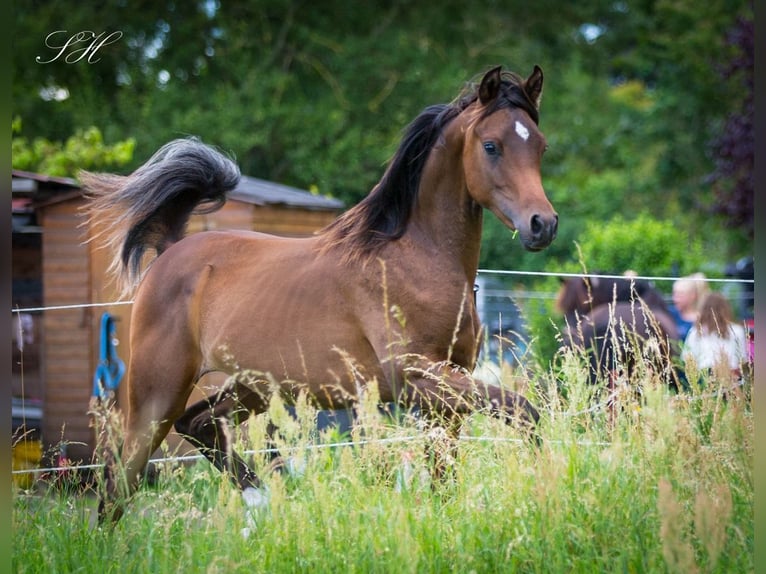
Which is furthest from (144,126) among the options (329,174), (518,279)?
(518,279)

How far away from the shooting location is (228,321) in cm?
514

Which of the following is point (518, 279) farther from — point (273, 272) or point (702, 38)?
point (273, 272)

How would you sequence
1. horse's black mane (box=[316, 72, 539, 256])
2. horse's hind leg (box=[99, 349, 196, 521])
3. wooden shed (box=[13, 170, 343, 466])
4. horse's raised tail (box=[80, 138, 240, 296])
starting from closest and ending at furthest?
horse's black mane (box=[316, 72, 539, 256]) < horse's hind leg (box=[99, 349, 196, 521]) < horse's raised tail (box=[80, 138, 240, 296]) < wooden shed (box=[13, 170, 343, 466])

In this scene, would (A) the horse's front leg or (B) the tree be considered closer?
(A) the horse's front leg

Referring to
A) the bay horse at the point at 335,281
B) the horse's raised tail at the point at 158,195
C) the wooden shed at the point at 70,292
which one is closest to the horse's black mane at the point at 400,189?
the bay horse at the point at 335,281

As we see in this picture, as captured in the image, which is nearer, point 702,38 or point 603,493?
point 603,493

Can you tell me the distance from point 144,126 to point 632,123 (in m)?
13.7

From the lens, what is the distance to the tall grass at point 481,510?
3.37 meters

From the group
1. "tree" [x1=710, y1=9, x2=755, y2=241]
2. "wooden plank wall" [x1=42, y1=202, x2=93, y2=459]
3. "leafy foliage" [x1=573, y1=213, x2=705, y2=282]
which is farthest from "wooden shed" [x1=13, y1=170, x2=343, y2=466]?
"tree" [x1=710, y1=9, x2=755, y2=241]

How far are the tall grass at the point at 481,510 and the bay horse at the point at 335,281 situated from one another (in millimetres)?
221

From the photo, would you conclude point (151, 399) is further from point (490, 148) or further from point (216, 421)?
point (490, 148)

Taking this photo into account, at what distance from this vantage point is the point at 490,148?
14.5 feet

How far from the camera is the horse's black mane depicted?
4789 mm

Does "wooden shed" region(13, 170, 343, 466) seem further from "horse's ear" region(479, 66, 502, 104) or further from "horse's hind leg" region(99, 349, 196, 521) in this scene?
"horse's ear" region(479, 66, 502, 104)
